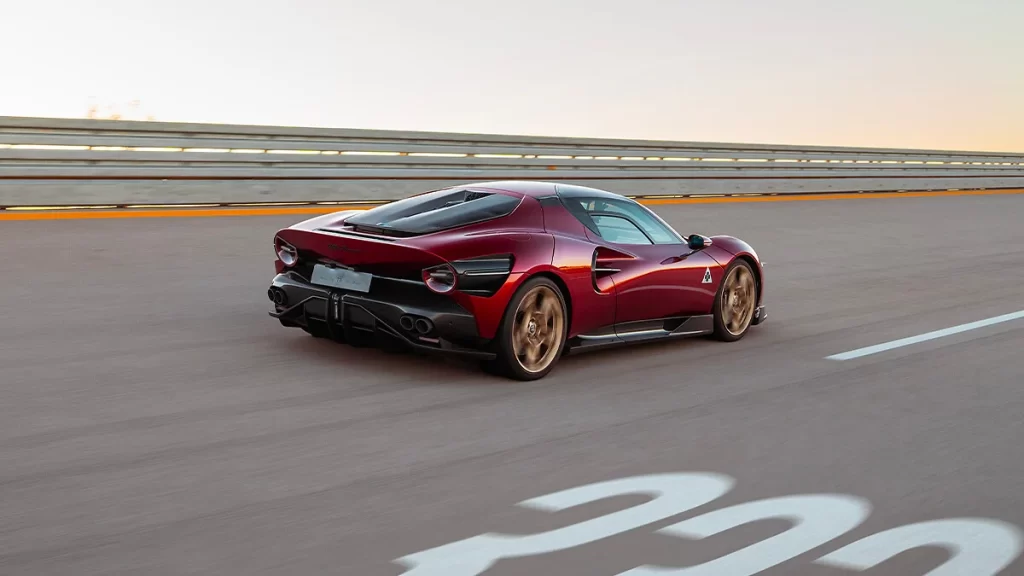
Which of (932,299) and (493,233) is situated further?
(932,299)

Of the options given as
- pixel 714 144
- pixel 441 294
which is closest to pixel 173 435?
pixel 441 294

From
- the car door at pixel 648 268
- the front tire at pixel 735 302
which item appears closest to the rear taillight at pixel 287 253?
the car door at pixel 648 268

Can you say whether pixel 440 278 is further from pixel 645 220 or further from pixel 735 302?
pixel 735 302

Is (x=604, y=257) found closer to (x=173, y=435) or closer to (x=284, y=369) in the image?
(x=284, y=369)

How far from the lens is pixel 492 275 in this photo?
6668 mm

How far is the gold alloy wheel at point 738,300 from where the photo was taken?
28.7 feet

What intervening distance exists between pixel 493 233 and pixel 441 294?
0.51m

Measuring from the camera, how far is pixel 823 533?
175 inches

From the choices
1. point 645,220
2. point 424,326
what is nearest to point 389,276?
point 424,326

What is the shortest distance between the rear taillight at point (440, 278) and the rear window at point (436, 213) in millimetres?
384

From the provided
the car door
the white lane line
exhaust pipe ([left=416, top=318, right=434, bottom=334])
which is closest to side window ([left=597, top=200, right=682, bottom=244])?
the car door

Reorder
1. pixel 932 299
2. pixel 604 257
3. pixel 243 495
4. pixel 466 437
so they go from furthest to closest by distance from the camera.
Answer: pixel 932 299 < pixel 604 257 < pixel 466 437 < pixel 243 495

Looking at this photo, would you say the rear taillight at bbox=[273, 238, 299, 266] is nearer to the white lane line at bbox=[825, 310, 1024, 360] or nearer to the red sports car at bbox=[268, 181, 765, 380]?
the red sports car at bbox=[268, 181, 765, 380]

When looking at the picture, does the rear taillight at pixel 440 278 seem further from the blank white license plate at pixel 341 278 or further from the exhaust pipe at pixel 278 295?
the exhaust pipe at pixel 278 295
